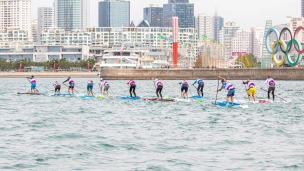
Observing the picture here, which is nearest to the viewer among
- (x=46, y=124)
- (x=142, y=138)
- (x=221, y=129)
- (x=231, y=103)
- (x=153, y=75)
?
(x=142, y=138)

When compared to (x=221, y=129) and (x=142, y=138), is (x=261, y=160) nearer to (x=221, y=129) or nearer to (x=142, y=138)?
(x=142, y=138)

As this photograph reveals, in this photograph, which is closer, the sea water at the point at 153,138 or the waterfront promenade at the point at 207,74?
the sea water at the point at 153,138

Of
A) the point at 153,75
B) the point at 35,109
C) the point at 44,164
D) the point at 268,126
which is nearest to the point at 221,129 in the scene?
the point at 268,126

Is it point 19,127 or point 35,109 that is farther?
point 35,109

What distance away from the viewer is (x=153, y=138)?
2886 centimetres

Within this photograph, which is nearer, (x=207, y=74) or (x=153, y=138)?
(x=153, y=138)

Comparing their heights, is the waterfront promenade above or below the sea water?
above

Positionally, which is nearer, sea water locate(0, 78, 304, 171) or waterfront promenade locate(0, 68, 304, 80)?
sea water locate(0, 78, 304, 171)

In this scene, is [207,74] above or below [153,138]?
above

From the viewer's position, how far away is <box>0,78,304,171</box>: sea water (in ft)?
75.8

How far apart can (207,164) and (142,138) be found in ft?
20.5

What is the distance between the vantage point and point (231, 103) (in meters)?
44.5

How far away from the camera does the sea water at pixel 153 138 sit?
23109mm

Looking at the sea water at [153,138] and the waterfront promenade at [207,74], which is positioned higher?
the waterfront promenade at [207,74]
